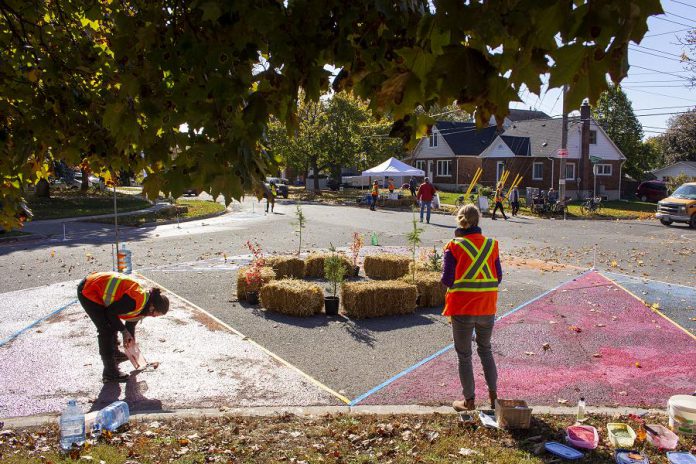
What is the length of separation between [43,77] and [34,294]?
771 cm

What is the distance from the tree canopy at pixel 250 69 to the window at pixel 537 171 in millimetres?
42174

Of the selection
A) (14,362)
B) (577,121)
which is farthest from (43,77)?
(577,121)

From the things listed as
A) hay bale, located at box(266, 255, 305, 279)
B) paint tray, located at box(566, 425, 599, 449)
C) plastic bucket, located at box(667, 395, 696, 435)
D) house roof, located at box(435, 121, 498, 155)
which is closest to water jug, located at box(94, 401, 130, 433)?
paint tray, located at box(566, 425, 599, 449)

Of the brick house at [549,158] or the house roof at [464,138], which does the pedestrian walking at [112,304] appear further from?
the house roof at [464,138]

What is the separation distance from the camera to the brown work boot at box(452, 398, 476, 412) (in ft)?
18.1

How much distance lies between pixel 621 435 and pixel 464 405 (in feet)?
4.64

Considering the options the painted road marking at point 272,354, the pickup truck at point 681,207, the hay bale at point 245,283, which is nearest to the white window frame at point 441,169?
the pickup truck at point 681,207

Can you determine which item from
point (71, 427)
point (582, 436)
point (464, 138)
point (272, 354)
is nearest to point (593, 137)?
point (464, 138)

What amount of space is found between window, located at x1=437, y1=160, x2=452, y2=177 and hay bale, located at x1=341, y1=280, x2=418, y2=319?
42504 mm

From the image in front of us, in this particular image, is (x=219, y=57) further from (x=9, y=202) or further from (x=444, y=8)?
(x=9, y=202)

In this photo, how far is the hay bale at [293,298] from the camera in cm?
944

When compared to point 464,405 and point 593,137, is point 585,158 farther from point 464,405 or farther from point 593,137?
point 464,405

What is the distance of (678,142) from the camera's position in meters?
68.8

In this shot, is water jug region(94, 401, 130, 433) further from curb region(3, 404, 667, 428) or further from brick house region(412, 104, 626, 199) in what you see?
brick house region(412, 104, 626, 199)
